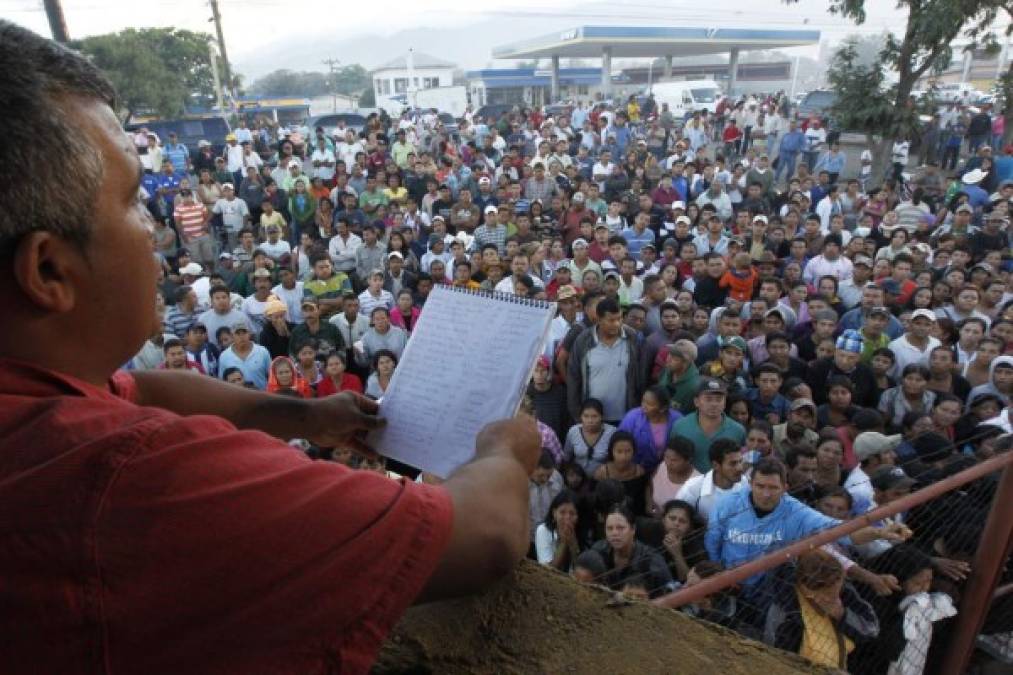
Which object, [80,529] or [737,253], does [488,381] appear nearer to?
[80,529]

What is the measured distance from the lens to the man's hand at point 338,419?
57.5 inches

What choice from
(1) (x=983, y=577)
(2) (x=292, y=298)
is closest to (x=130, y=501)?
(1) (x=983, y=577)

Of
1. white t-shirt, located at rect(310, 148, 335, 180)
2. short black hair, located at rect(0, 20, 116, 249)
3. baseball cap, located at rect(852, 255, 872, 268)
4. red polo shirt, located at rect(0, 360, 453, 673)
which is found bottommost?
baseball cap, located at rect(852, 255, 872, 268)

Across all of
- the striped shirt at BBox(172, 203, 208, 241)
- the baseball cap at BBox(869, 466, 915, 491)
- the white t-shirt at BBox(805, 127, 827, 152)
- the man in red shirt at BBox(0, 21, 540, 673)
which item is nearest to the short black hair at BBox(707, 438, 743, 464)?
the baseball cap at BBox(869, 466, 915, 491)

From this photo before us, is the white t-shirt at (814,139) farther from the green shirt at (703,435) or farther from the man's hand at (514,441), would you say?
the man's hand at (514,441)

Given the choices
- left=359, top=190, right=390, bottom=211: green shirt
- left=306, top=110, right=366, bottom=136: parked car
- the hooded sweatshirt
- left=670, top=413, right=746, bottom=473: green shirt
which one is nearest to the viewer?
left=670, top=413, right=746, bottom=473: green shirt

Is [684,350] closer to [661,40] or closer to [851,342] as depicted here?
[851,342]

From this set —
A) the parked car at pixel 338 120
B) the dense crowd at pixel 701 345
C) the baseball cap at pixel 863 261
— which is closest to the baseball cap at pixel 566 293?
the dense crowd at pixel 701 345

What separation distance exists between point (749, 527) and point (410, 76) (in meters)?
58.0

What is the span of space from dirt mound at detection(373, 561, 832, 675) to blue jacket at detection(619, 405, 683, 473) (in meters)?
3.57

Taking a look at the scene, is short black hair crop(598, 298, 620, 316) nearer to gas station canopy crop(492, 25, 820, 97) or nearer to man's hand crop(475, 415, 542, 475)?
man's hand crop(475, 415, 542, 475)

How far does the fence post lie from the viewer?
2.57 m

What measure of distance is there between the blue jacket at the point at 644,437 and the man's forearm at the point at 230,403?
12.0 ft

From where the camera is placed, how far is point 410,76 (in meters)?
56.3
